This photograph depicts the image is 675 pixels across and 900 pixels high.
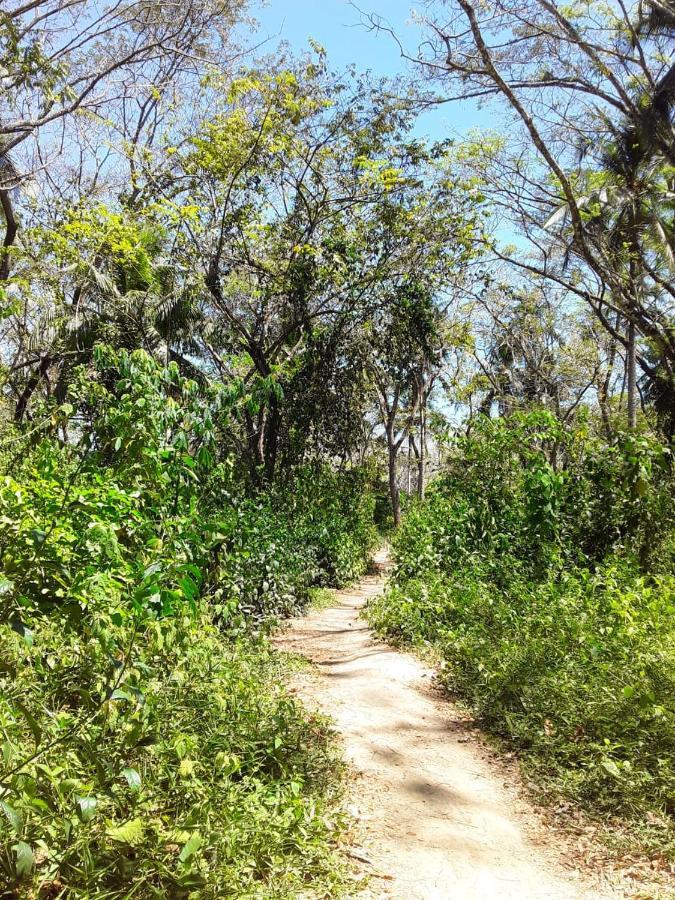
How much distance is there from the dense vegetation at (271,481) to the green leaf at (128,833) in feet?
0.07

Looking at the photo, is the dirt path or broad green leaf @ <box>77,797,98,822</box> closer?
broad green leaf @ <box>77,797,98,822</box>

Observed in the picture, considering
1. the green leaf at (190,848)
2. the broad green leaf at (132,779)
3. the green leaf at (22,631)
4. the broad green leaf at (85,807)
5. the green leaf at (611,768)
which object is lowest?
the green leaf at (611,768)

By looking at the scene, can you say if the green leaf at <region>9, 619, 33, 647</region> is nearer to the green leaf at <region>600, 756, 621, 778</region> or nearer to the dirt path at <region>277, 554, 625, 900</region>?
the dirt path at <region>277, 554, 625, 900</region>

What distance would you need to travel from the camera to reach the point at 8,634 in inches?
129

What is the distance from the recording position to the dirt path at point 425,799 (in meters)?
2.82

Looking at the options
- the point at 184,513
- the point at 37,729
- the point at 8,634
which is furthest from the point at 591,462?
the point at 37,729

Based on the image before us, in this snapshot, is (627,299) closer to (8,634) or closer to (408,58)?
(408,58)

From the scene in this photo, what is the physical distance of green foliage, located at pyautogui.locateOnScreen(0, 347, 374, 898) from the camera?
219 cm

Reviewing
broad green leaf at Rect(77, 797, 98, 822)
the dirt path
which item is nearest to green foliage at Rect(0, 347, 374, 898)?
broad green leaf at Rect(77, 797, 98, 822)

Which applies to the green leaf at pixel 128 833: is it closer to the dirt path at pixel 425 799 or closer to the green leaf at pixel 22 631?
the green leaf at pixel 22 631

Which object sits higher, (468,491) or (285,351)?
(285,351)

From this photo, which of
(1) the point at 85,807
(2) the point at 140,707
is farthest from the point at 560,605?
(1) the point at 85,807

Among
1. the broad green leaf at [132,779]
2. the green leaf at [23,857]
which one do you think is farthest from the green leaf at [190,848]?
the green leaf at [23,857]

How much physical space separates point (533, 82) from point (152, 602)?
31.4ft
